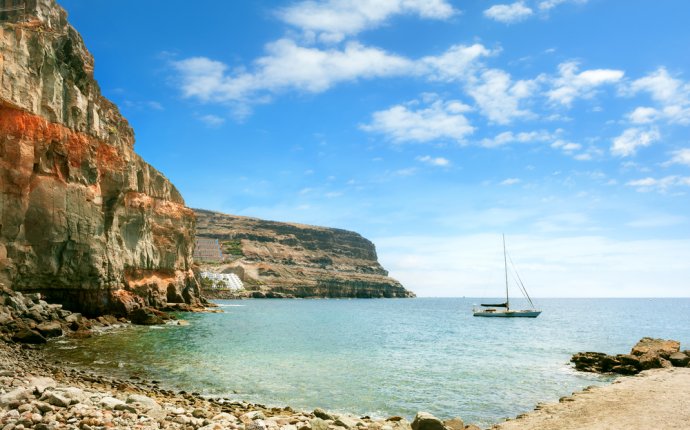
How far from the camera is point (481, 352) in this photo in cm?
3497

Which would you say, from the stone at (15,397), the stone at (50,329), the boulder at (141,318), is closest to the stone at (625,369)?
the stone at (15,397)

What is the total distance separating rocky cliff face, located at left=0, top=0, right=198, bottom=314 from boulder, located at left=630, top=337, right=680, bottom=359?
133 feet

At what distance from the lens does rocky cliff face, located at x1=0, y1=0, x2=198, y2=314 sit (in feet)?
106

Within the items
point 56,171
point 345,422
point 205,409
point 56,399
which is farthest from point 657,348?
point 56,171

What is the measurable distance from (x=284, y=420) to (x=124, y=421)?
4.19 meters

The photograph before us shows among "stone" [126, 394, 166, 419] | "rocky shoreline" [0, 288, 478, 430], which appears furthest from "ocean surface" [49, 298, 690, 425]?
"stone" [126, 394, 166, 419]

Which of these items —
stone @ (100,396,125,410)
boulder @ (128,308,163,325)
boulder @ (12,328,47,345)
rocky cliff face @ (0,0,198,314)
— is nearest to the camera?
stone @ (100,396,125,410)

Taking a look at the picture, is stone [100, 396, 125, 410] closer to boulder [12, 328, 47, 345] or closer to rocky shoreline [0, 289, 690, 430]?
rocky shoreline [0, 289, 690, 430]

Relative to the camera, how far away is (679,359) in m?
26.5

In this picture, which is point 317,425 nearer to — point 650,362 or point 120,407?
point 120,407

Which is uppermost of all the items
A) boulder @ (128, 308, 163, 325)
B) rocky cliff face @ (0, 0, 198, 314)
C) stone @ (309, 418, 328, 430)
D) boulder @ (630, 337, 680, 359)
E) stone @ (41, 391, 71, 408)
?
rocky cliff face @ (0, 0, 198, 314)

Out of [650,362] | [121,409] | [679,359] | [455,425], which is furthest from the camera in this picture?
[679,359]

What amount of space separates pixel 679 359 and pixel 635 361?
8.40 ft

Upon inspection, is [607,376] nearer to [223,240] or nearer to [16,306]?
[16,306]
